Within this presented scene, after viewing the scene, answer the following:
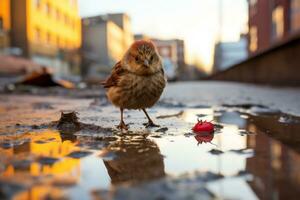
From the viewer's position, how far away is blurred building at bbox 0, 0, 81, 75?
52156mm

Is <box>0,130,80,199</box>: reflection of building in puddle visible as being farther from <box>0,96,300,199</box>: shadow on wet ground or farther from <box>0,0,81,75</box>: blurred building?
<box>0,0,81,75</box>: blurred building

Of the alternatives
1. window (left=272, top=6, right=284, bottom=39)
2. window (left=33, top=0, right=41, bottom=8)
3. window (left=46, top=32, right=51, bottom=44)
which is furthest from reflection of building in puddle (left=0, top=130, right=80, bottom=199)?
window (left=46, top=32, right=51, bottom=44)

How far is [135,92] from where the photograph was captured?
3.25m

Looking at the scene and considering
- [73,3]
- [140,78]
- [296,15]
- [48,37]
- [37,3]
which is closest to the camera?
[140,78]

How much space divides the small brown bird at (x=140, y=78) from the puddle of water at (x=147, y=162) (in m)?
0.44

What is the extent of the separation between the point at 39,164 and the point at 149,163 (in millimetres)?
463

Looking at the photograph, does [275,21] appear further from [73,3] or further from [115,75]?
[73,3]

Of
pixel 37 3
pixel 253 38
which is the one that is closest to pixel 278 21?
pixel 253 38

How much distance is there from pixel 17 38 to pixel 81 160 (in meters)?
53.5

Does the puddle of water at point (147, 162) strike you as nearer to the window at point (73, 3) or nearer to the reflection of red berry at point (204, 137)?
the reflection of red berry at point (204, 137)

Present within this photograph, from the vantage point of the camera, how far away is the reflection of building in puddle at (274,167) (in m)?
1.35

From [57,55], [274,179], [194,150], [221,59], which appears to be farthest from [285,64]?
[57,55]

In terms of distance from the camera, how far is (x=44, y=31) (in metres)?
58.5

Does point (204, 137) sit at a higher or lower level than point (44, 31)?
lower
